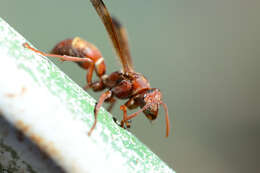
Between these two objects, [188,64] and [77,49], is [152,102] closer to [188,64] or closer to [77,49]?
[77,49]

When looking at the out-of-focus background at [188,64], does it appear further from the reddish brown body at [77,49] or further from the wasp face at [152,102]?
the wasp face at [152,102]

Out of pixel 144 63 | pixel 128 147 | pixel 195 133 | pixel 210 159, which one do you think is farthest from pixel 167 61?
pixel 128 147

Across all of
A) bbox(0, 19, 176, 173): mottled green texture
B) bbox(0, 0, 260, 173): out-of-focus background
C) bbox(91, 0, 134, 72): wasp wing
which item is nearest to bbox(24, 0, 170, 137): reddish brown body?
bbox(91, 0, 134, 72): wasp wing

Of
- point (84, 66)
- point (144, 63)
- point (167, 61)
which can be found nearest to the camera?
point (84, 66)

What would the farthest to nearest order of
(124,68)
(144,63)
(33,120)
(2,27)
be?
(144,63) < (124,68) < (2,27) < (33,120)

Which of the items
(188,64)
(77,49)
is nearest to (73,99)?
(77,49)

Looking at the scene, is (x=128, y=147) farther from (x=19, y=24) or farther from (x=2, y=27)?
(x=19, y=24)
